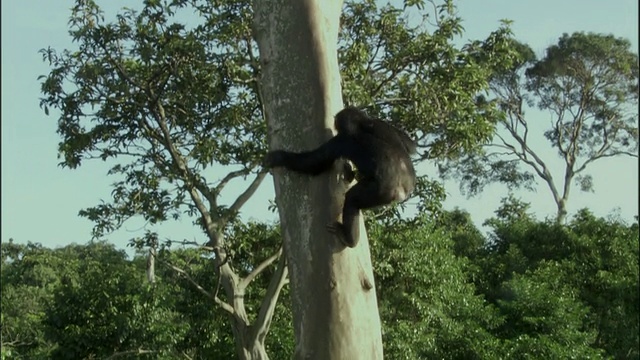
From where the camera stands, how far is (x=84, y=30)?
10305 millimetres

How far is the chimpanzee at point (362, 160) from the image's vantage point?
12.3 ft

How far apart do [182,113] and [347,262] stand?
307 inches

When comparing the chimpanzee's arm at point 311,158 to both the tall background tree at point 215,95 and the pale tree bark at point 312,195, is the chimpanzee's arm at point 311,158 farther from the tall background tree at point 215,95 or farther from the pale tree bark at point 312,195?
the tall background tree at point 215,95

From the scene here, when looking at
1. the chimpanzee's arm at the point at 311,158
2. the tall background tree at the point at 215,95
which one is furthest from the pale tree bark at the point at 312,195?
the tall background tree at the point at 215,95

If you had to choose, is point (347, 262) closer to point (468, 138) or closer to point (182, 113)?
point (468, 138)

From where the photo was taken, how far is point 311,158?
12.4 feet

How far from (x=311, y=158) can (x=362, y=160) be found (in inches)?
27.4

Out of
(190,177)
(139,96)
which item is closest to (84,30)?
(139,96)

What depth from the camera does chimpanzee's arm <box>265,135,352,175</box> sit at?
3.76 meters

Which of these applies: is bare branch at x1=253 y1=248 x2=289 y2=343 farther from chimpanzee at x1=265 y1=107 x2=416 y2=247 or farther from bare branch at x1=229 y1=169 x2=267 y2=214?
chimpanzee at x1=265 y1=107 x2=416 y2=247

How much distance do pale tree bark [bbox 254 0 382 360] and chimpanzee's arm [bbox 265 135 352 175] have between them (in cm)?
4

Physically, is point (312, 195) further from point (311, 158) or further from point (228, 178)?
point (228, 178)

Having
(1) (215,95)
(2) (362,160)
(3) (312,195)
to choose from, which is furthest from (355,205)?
(1) (215,95)

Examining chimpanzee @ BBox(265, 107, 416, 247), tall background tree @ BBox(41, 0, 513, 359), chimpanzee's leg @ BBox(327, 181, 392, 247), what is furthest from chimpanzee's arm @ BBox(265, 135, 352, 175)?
tall background tree @ BBox(41, 0, 513, 359)
